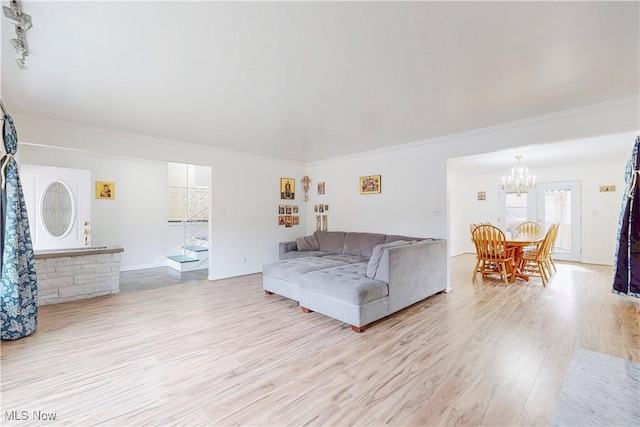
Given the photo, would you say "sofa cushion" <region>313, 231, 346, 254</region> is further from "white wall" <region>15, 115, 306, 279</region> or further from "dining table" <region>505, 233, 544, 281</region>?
"dining table" <region>505, 233, 544, 281</region>

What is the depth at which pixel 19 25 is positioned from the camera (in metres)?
1.82

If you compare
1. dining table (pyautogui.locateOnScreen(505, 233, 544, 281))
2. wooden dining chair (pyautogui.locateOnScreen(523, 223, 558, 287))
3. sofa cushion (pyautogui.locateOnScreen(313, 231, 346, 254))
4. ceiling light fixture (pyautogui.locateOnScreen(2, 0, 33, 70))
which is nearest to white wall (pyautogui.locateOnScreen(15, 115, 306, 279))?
sofa cushion (pyautogui.locateOnScreen(313, 231, 346, 254))

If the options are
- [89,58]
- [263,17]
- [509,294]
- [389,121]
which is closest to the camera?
[263,17]

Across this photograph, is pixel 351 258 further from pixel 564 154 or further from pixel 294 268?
pixel 564 154

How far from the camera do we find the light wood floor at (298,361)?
5.80ft

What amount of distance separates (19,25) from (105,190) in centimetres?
472

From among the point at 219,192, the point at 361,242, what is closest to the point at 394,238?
the point at 361,242

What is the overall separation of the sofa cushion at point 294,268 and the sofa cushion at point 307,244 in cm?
130

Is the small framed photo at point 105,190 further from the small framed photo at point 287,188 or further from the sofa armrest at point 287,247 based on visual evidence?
the sofa armrest at point 287,247

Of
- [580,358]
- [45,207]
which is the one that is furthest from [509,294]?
[45,207]

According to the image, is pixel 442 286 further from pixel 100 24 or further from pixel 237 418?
pixel 100 24

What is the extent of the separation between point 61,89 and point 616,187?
9966 millimetres

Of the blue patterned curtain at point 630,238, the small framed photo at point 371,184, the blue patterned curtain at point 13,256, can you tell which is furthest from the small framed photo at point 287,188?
the blue patterned curtain at point 630,238

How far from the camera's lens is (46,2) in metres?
1.67
